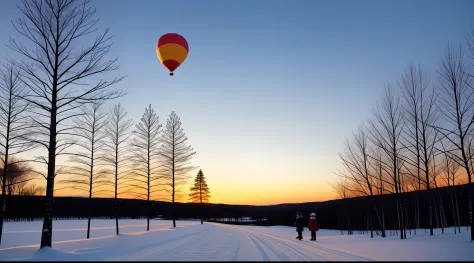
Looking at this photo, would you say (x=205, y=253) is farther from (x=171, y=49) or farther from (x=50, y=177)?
(x=171, y=49)

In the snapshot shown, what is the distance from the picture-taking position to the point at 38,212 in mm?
56500

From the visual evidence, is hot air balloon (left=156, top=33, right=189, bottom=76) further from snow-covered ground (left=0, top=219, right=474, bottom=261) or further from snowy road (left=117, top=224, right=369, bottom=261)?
snowy road (left=117, top=224, right=369, bottom=261)

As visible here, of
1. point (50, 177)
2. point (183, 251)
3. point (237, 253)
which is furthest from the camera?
point (50, 177)

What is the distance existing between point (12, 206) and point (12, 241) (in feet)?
112

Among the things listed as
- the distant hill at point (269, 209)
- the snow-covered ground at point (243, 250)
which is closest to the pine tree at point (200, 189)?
the distant hill at point (269, 209)

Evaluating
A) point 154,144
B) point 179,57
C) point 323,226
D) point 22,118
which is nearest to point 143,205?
point 323,226

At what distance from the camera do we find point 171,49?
64.6 ft

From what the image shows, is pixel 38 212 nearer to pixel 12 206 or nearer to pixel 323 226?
pixel 12 206

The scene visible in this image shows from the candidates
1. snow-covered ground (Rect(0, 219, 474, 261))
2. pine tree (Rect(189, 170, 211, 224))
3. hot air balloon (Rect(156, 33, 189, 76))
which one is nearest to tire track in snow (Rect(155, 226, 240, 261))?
snow-covered ground (Rect(0, 219, 474, 261))

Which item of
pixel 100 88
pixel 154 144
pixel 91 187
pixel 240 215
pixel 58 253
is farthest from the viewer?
pixel 240 215

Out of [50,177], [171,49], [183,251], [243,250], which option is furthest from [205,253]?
[171,49]

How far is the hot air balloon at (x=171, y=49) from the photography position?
64.7ft

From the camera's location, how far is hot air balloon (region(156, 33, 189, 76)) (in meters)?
19.7

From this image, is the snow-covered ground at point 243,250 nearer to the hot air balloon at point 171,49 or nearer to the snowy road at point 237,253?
the snowy road at point 237,253
